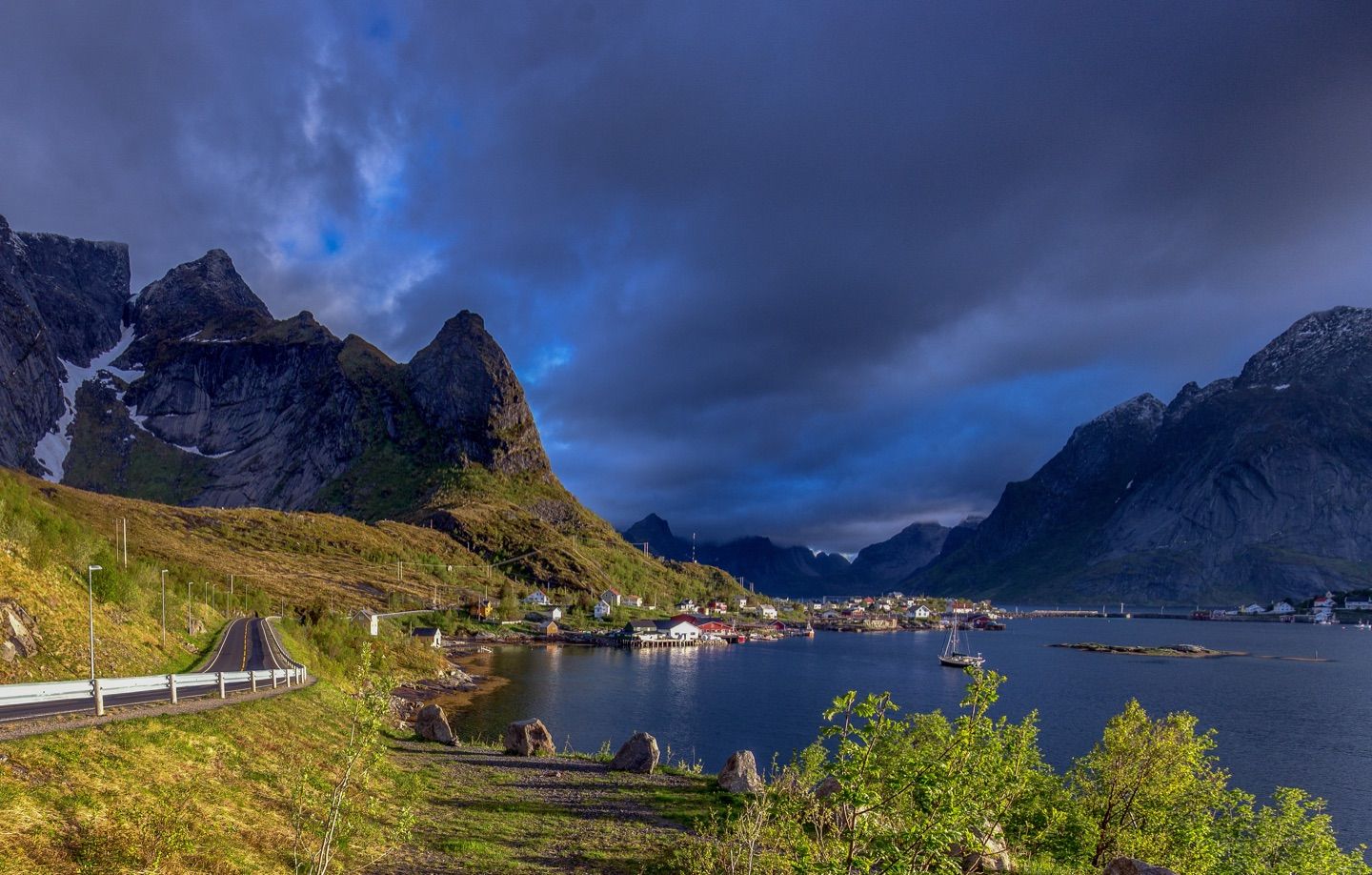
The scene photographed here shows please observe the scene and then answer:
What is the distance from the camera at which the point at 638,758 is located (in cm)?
3066

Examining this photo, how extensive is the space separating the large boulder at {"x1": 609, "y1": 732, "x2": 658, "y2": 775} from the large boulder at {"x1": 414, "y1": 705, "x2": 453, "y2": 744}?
9331 millimetres

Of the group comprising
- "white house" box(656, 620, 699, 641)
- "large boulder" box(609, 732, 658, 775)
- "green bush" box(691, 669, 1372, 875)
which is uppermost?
"green bush" box(691, 669, 1372, 875)

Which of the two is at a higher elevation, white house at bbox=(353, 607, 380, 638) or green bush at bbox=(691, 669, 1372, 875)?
green bush at bbox=(691, 669, 1372, 875)

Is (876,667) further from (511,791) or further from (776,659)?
(511,791)

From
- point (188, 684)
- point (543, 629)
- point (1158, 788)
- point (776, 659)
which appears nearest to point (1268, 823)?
point (1158, 788)

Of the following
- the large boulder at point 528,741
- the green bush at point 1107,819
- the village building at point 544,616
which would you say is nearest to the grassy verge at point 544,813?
the large boulder at point 528,741

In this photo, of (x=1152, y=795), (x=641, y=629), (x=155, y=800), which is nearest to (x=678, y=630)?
(x=641, y=629)

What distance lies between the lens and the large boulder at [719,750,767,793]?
89.4 feet

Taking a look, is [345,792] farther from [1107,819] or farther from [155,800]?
[1107,819]

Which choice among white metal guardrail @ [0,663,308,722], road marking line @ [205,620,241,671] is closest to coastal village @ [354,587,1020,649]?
road marking line @ [205,620,241,671]

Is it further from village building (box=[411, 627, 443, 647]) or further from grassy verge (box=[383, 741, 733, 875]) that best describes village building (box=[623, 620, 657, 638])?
grassy verge (box=[383, 741, 733, 875])

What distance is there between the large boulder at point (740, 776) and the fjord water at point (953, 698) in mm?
21180

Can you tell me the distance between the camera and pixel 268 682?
32.9 metres

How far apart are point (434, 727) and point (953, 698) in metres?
67.0
